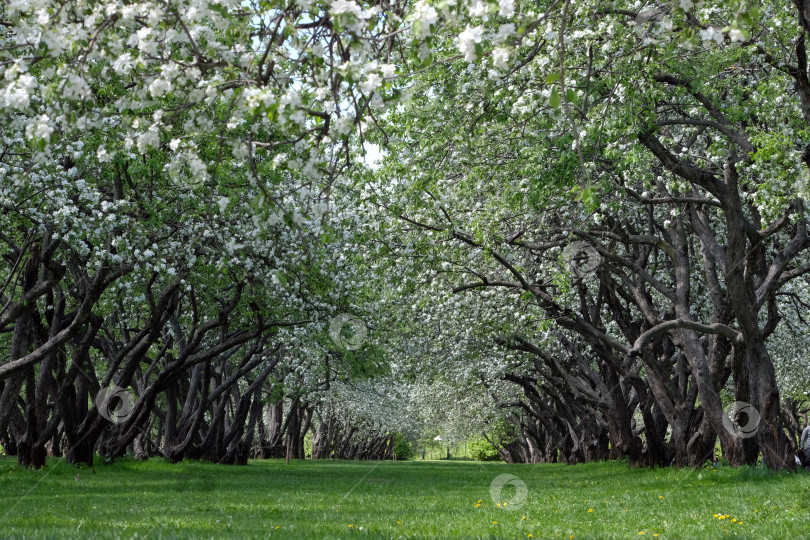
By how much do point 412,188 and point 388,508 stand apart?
535 centimetres

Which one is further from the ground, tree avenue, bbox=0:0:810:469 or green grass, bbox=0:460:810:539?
tree avenue, bbox=0:0:810:469

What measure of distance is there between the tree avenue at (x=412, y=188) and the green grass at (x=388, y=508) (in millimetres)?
2224

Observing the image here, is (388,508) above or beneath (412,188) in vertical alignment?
beneath

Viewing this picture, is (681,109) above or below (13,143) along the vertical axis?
above

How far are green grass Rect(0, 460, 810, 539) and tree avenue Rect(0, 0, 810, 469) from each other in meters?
2.22

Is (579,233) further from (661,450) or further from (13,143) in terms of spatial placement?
(661,450)

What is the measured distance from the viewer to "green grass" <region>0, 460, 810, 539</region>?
28.4 ft

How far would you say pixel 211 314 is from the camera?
835 inches

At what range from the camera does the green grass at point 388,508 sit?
8648 millimetres

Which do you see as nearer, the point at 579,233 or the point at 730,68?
the point at 730,68

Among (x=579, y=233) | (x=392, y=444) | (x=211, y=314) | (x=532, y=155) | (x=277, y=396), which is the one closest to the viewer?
(x=532, y=155)

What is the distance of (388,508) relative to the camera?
13109 millimetres

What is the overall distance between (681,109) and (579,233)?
2.89 m

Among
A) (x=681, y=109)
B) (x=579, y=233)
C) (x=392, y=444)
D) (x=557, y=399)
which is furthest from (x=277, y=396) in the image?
(x=392, y=444)
